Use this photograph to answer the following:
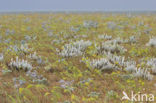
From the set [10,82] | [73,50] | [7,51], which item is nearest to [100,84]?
[10,82]

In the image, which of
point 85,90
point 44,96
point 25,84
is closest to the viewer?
point 44,96

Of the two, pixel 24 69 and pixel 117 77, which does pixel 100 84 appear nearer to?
pixel 117 77

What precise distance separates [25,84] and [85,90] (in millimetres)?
1471

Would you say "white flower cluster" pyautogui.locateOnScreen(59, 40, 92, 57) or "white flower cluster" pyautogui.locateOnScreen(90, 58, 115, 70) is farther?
"white flower cluster" pyautogui.locateOnScreen(59, 40, 92, 57)

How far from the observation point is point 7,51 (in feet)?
23.8

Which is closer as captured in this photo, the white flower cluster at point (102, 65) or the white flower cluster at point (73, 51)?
the white flower cluster at point (102, 65)

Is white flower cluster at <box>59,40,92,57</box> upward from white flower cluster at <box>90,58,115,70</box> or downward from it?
upward

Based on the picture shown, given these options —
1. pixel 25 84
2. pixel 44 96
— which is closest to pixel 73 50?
pixel 25 84

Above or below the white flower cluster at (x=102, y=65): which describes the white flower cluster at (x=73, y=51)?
above

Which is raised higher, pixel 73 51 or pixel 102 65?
pixel 73 51

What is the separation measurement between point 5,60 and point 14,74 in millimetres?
1226

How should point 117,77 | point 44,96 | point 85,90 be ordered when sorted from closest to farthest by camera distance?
point 44,96, point 85,90, point 117,77

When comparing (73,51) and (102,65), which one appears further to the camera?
(73,51)

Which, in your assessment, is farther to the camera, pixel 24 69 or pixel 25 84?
pixel 24 69
